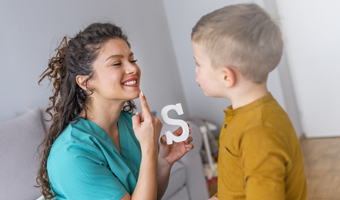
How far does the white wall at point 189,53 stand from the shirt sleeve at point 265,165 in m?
2.51

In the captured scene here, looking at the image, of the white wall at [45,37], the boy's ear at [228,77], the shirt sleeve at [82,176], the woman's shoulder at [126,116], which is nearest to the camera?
the boy's ear at [228,77]

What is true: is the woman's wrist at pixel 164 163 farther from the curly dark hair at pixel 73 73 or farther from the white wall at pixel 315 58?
the white wall at pixel 315 58

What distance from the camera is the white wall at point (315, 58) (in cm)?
293

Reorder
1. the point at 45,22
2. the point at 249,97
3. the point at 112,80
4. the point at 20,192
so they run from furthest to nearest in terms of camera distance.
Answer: the point at 45,22 → the point at 20,192 → the point at 112,80 → the point at 249,97

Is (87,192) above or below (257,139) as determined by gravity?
below

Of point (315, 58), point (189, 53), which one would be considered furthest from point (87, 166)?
point (315, 58)

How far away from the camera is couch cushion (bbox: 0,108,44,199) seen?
1648mm

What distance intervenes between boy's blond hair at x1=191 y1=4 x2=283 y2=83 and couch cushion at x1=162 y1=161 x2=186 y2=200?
123cm

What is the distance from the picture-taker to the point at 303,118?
3273mm

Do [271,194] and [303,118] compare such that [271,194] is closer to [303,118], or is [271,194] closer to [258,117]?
[258,117]

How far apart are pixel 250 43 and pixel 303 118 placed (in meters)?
2.71

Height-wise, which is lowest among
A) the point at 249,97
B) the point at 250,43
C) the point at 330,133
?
the point at 330,133

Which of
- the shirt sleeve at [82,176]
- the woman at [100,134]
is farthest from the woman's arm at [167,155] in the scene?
the shirt sleeve at [82,176]

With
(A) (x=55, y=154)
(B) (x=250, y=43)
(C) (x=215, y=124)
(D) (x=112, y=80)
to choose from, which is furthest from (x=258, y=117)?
(C) (x=215, y=124)
